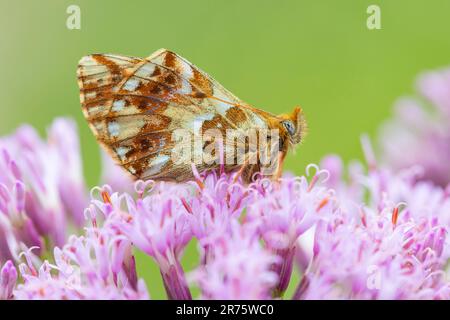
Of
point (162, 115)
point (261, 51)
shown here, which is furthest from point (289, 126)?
point (261, 51)

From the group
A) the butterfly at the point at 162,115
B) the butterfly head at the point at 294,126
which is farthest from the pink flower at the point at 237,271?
the butterfly head at the point at 294,126

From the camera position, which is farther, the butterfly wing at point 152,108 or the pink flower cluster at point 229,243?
the butterfly wing at point 152,108

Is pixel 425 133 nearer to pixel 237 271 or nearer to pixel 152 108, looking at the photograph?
pixel 152 108

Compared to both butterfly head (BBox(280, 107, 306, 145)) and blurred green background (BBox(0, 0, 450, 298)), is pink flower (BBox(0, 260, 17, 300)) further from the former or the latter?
blurred green background (BBox(0, 0, 450, 298))

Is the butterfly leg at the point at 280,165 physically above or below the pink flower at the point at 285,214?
above

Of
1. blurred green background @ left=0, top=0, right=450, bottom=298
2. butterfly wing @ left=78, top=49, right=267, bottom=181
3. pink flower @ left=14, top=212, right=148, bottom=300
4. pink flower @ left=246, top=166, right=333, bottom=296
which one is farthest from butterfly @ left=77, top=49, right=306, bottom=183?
blurred green background @ left=0, top=0, right=450, bottom=298

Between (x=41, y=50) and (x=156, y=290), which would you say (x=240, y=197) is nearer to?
(x=156, y=290)

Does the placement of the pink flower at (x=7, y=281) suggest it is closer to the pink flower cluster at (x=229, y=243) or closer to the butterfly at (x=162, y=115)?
the pink flower cluster at (x=229, y=243)
